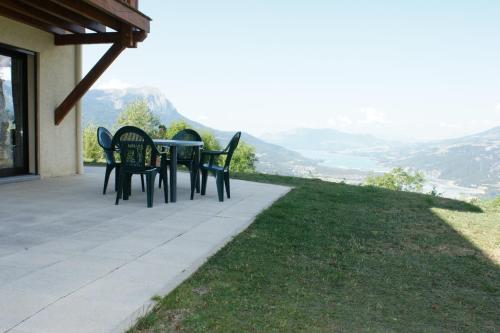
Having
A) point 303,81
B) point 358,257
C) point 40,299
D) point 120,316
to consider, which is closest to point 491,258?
point 358,257

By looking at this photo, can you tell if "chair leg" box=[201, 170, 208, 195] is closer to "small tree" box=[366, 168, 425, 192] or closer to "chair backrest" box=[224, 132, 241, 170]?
"chair backrest" box=[224, 132, 241, 170]

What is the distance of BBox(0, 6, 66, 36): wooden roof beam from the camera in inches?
242

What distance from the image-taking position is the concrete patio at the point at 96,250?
2.11 m

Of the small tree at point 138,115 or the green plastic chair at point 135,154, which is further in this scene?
the small tree at point 138,115

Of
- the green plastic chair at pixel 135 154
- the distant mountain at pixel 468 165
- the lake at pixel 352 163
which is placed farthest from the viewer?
the lake at pixel 352 163

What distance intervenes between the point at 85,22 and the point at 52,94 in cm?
166

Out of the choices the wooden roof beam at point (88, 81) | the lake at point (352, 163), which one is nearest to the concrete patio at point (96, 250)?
the wooden roof beam at point (88, 81)

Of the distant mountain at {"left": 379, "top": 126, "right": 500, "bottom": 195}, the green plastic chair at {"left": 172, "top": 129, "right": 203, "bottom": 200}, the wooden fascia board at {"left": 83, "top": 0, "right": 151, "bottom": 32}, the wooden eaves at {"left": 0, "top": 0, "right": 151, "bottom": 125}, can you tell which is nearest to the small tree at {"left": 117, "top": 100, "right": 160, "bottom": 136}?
the wooden eaves at {"left": 0, "top": 0, "right": 151, "bottom": 125}

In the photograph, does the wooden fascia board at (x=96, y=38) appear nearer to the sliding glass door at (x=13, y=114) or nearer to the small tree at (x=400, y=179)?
the sliding glass door at (x=13, y=114)

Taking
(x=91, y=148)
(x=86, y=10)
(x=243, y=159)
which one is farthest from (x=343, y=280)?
(x=243, y=159)

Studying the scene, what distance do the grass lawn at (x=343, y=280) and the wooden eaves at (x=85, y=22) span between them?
3147 mm

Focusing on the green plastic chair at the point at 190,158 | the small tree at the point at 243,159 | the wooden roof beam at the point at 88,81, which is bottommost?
the small tree at the point at 243,159

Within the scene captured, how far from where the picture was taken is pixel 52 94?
7.62m

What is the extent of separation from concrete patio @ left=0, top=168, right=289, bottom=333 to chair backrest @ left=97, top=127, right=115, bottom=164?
1.62ft
